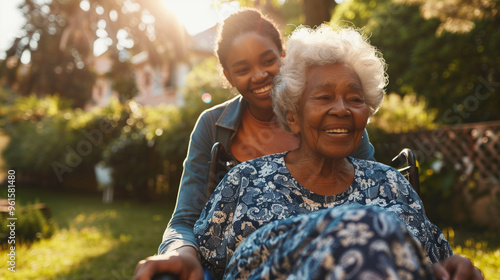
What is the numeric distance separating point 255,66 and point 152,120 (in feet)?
23.2

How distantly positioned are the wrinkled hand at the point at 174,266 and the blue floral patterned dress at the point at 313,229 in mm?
138

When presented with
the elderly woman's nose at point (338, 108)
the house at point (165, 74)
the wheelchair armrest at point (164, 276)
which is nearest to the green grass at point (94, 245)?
the wheelchair armrest at point (164, 276)

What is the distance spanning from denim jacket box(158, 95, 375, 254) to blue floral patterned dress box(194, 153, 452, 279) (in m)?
0.17

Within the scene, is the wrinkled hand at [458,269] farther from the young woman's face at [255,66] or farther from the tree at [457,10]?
the tree at [457,10]

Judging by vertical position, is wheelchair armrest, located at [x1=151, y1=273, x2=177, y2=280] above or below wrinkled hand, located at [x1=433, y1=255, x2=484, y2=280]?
below

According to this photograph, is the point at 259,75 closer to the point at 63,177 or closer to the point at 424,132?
the point at 424,132

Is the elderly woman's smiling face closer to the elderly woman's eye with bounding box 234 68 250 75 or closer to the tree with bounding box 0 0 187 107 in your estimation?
the elderly woman's eye with bounding box 234 68 250 75

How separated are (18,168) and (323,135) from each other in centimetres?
1528

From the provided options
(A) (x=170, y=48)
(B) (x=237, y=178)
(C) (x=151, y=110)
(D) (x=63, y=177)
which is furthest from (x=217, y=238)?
(A) (x=170, y=48)

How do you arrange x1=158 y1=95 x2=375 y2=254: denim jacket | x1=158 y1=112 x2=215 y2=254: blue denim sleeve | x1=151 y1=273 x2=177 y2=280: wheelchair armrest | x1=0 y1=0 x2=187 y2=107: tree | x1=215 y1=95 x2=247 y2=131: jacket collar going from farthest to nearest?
x1=0 y1=0 x2=187 y2=107: tree, x1=215 y1=95 x2=247 y2=131: jacket collar, x1=158 y1=95 x2=375 y2=254: denim jacket, x1=158 y1=112 x2=215 y2=254: blue denim sleeve, x1=151 y1=273 x2=177 y2=280: wheelchair armrest

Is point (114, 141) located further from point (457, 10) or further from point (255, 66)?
point (255, 66)

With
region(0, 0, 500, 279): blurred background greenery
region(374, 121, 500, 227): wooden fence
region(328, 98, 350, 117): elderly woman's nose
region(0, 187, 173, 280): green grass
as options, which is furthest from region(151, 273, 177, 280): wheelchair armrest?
region(374, 121, 500, 227): wooden fence

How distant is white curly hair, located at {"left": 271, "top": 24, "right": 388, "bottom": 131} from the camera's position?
6.07 feet

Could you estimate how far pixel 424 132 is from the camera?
636 centimetres
